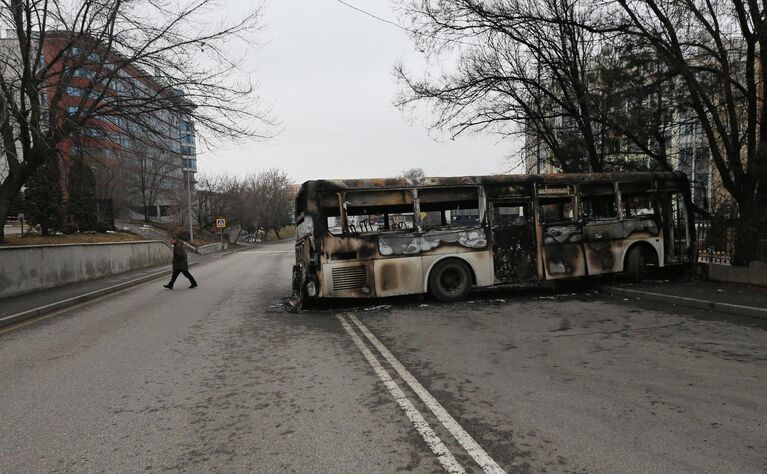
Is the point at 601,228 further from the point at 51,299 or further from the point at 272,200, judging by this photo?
the point at 272,200

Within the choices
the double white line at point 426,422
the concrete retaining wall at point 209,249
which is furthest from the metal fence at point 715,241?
the concrete retaining wall at point 209,249

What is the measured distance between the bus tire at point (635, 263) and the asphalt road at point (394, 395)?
Result: 3.17m

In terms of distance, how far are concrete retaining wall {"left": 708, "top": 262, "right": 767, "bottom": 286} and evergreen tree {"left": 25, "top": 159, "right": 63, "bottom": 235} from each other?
1119 inches

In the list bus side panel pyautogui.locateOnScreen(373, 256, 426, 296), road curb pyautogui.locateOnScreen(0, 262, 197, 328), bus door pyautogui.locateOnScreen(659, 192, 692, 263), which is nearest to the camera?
road curb pyautogui.locateOnScreen(0, 262, 197, 328)

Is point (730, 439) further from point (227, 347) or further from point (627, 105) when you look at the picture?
point (627, 105)

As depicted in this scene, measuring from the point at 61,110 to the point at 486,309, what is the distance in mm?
12171

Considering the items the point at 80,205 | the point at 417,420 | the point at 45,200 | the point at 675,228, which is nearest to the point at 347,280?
the point at 417,420

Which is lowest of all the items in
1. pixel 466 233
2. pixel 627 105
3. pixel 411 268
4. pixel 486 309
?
pixel 486 309

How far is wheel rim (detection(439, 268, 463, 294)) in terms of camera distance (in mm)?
10780

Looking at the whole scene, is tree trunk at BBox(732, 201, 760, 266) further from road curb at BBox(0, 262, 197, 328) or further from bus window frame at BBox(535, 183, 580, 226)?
road curb at BBox(0, 262, 197, 328)

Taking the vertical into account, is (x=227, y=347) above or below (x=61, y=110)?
below

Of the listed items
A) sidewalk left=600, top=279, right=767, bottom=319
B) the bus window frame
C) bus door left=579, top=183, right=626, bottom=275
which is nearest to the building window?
the bus window frame

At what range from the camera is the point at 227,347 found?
7020 millimetres

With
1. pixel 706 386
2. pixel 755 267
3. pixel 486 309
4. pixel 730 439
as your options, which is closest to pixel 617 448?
pixel 730 439
